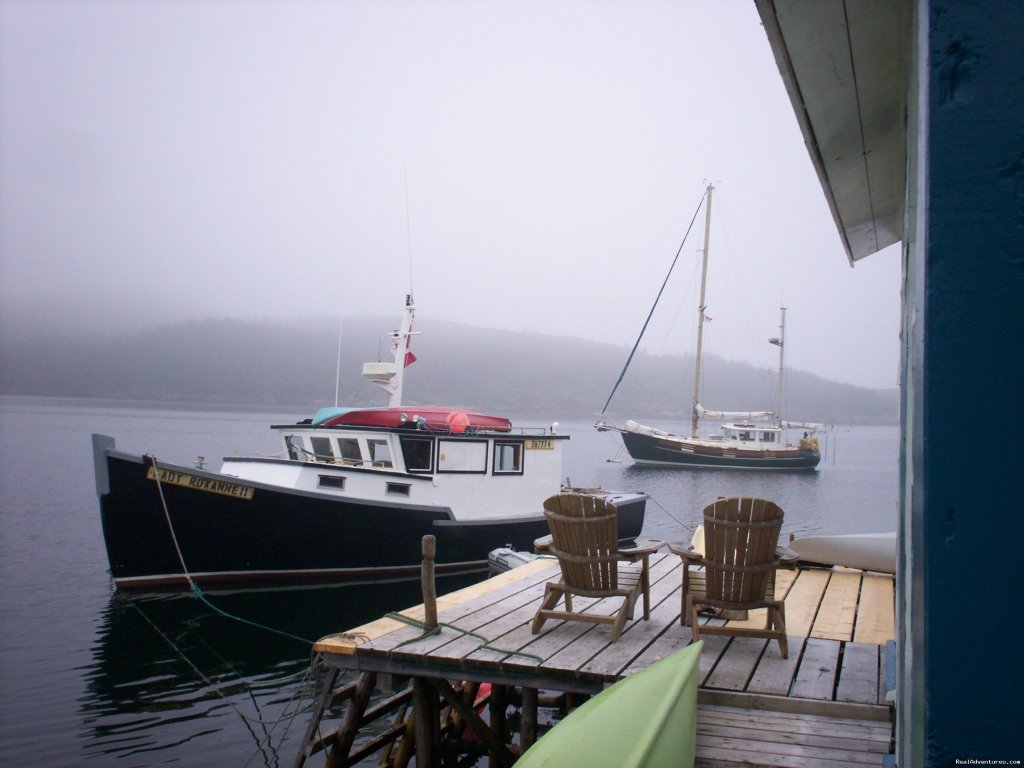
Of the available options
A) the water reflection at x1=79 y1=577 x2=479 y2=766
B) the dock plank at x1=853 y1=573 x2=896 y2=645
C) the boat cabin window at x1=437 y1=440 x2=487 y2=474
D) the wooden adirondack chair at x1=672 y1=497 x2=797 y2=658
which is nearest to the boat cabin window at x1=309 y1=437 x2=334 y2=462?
the boat cabin window at x1=437 y1=440 x2=487 y2=474

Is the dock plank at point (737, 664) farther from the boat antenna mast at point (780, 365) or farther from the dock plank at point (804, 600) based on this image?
the boat antenna mast at point (780, 365)

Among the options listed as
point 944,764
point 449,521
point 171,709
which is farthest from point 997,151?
point 449,521

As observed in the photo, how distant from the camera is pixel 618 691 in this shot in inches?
153

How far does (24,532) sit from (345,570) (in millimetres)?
13415

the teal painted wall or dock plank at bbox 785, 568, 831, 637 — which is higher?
the teal painted wall

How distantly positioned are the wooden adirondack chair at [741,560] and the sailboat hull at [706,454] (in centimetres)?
5189

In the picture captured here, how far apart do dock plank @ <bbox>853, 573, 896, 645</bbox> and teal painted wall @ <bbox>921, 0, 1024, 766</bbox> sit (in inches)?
198

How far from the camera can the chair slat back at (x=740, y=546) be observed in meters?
5.64

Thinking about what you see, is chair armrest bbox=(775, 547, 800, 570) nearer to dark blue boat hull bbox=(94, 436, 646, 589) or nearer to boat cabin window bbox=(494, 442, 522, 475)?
dark blue boat hull bbox=(94, 436, 646, 589)

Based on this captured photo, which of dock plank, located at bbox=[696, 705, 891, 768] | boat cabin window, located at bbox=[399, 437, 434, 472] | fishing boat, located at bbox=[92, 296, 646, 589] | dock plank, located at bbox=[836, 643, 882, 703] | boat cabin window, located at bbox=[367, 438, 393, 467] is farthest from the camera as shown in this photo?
boat cabin window, located at bbox=[399, 437, 434, 472]

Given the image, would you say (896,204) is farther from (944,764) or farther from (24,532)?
(24,532)

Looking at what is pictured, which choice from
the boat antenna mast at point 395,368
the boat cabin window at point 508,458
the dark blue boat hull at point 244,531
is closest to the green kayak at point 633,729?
the dark blue boat hull at point 244,531

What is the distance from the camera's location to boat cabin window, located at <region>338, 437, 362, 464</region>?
15.6 m

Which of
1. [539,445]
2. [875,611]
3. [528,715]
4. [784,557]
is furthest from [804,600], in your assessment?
[539,445]
